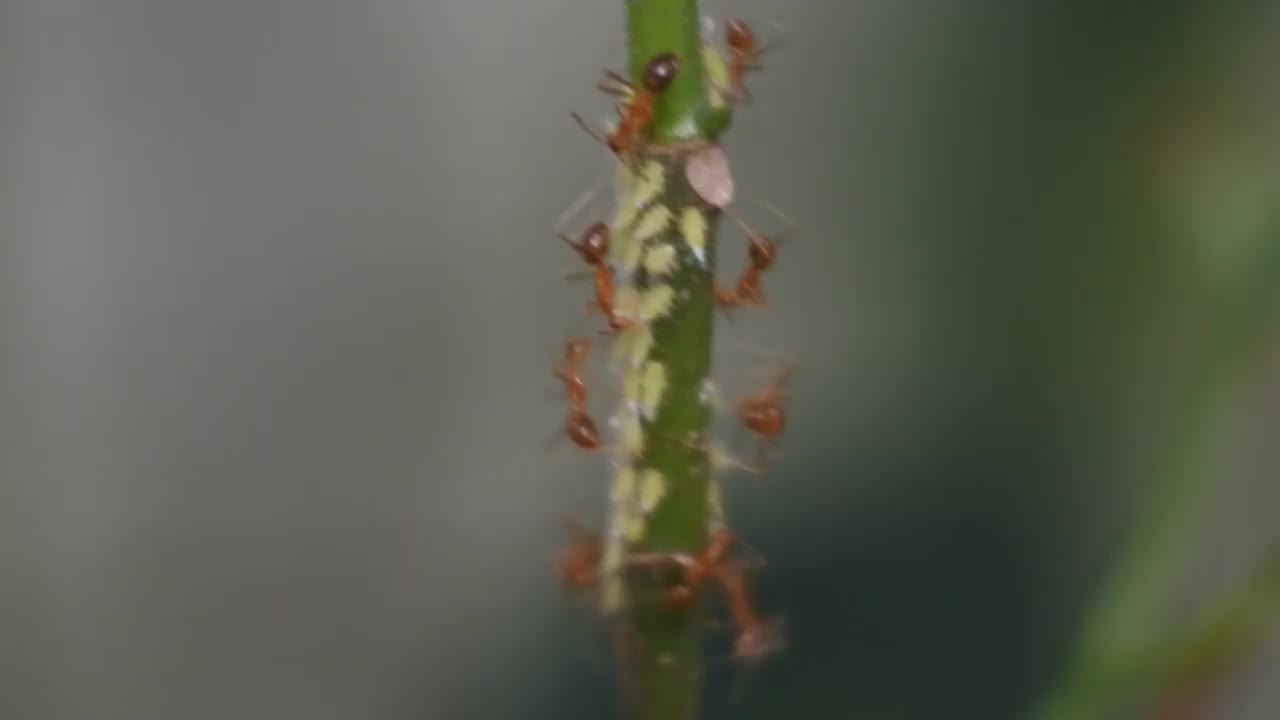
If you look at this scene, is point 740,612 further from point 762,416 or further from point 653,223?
point 653,223

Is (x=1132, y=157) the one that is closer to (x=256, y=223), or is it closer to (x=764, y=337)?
(x=764, y=337)

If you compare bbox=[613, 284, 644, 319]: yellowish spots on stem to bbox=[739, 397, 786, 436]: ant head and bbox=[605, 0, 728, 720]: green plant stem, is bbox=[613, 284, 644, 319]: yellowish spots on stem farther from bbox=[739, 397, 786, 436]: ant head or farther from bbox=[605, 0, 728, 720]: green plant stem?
bbox=[739, 397, 786, 436]: ant head

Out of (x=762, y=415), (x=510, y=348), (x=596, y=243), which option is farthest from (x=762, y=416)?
(x=510, y=348)

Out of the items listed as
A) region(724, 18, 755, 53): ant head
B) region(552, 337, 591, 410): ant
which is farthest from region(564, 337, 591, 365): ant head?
region(724, 18, 755, 53): ant head

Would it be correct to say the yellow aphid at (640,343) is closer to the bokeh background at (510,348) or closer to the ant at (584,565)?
the ant at (584,565)

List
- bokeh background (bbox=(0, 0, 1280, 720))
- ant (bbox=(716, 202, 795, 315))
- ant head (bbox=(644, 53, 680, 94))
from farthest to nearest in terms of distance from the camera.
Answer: bokeh background (bbox=(0, 0, 1280, 720)) < ant (bbox=(716, 202, 795, 315)) < ant head (bbox=(644, 53, 680, 94))

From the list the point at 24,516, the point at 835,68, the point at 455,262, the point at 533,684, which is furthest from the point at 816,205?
the point at 24,516
